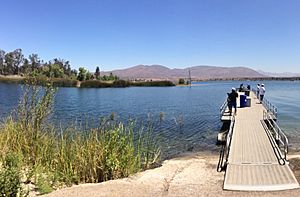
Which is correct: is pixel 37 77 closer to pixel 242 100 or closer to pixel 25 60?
pixel 242 100

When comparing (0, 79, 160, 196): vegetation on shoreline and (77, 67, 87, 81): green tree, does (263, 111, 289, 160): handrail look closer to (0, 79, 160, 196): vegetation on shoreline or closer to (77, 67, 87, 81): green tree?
(0, 79, 160, 196): vegetation on shoreline

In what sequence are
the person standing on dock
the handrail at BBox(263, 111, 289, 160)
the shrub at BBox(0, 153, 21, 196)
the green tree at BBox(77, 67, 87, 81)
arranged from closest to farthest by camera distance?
the shrub at BBox(0, 153, 21, 196) < the handrail at BBox(263, 111, 289, 160) < the person standing on dock < the green tree at BBox(77, 67, 87, 81)

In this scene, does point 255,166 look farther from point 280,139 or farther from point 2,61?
point 2,61

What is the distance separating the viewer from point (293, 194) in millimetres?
6605

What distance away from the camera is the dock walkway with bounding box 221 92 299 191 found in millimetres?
7152

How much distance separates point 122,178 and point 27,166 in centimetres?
262

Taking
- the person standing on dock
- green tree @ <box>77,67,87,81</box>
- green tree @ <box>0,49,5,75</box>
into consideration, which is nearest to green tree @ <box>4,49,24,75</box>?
green tree @ <box>0,49,5,75</box>

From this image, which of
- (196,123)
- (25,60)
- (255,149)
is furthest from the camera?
(25,60)

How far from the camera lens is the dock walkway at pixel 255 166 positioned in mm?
7152

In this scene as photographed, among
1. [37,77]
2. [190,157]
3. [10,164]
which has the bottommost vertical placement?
[190,157]

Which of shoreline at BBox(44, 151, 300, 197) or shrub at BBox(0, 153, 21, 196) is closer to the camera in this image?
shrub at BBox(0, 153, 21, 196)

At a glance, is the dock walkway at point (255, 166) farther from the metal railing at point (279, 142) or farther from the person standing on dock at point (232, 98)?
the person standing on dock at point (232, 98)

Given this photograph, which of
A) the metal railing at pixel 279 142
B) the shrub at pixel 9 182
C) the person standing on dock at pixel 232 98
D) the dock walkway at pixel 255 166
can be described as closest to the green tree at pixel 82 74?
the person standing on dock at pixel 232 98

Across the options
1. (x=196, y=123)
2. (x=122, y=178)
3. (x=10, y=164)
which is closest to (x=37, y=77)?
(x=10, y=164)
